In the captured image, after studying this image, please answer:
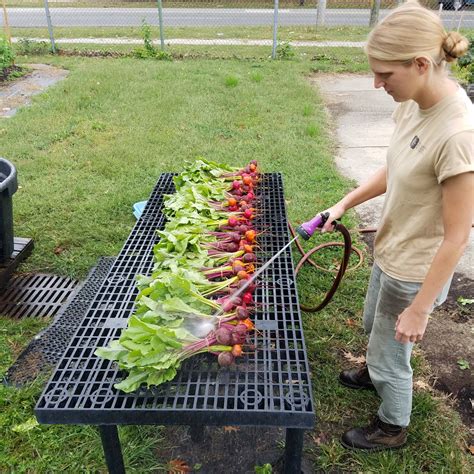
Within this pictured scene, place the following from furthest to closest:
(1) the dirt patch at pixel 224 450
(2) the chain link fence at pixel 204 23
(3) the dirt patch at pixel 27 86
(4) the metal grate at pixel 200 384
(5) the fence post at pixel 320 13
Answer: (5) the fence post at pixel 320 13, (2) the chain link fence at pixel 204 23, (3) the dirt patch at pixel 27 86, (1) the dirt patch at pixel 224 450, (4) the metal grate at pixel 200 384

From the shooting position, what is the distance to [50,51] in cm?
1188

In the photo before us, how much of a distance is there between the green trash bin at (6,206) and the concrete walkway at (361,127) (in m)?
3.18

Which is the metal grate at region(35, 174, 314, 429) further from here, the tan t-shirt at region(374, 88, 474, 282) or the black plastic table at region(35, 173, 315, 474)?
the tan t-shirt at region(374, 88, 474, 282)

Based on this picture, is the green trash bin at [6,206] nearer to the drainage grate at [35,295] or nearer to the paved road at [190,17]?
the drainage grate at [35,295]

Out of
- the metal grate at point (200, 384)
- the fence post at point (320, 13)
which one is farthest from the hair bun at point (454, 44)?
the fence post at point (320, 13)

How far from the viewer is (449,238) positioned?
69.5 inches

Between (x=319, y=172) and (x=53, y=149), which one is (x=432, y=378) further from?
(x=53, y=149)

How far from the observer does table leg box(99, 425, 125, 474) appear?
2027mm

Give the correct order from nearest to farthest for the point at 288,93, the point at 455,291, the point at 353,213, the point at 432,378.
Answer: the point at 432,378 < the point at 455,291 < the point at 353,213 < the point at 288,93

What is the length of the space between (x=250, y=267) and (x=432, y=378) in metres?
1.39

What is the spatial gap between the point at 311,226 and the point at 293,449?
3.61ft

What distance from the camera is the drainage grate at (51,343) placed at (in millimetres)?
2994

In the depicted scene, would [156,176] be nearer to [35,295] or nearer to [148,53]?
[35,295]

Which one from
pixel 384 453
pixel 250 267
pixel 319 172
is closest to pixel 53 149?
pixel 319 172
